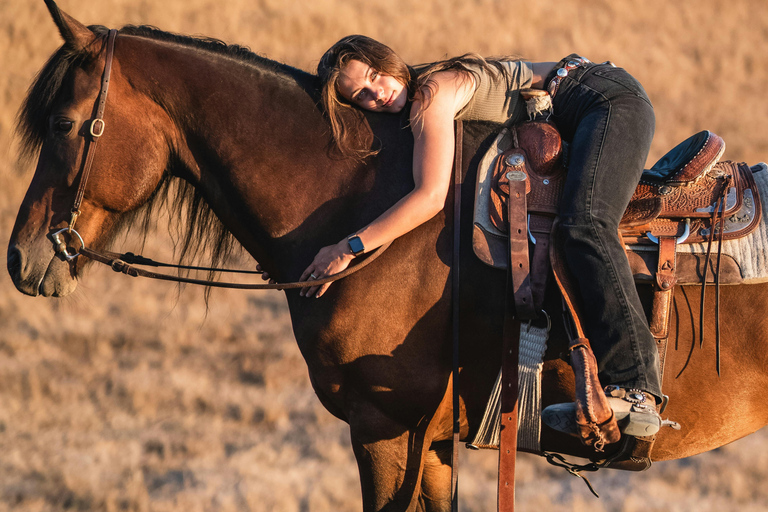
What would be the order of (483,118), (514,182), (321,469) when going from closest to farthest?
(514,182)
(483,118)
(321,469)

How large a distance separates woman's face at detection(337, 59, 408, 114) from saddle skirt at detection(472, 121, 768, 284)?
0.42 m

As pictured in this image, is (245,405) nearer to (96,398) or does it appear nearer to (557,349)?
(96,398)

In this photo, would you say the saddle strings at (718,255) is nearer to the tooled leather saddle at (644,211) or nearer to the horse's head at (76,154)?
the tooled leather saddle at (644,211)

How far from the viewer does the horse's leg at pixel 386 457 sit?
237 cm

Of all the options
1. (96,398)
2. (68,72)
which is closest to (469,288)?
(68,72)

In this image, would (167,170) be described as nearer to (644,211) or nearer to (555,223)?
(555,223)

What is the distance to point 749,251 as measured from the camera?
2.34m

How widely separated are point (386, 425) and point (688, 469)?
3.69 m

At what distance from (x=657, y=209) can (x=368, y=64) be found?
123 cm

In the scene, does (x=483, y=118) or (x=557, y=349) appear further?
(x=483, y=118)

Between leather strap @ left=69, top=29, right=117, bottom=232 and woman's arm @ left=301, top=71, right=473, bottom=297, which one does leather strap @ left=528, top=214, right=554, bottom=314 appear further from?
leather strap @ left=69, top=29, right=117, bottom=232

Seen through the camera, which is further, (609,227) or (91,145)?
(91,145)

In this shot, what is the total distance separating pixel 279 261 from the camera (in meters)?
2.52

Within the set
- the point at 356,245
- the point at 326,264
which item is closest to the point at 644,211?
the point at 356,245
